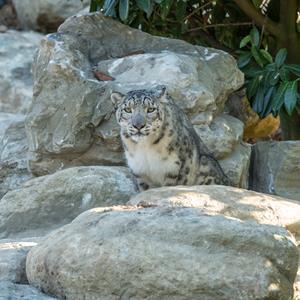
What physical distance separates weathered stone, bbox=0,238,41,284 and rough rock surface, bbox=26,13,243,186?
9.74 ft

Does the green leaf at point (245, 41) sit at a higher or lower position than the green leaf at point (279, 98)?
higher

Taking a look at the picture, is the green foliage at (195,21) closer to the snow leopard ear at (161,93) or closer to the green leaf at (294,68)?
the green leaf at (294,68)

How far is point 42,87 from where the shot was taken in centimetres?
911

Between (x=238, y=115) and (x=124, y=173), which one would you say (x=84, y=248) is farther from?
(x=238, y=115)

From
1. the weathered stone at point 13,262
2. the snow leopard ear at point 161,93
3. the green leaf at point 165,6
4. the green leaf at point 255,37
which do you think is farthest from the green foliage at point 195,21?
the weathered stone at point 13,262

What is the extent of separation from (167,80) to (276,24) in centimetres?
Result: 218

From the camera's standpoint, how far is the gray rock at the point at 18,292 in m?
4.84

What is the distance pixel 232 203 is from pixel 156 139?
151cm

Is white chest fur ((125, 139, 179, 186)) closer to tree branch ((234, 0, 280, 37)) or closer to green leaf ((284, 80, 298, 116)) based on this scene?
green leaf ((284, 80, 298, 116))

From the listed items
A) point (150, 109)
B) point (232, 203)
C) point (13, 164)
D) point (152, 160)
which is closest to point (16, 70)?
point (13, 164)

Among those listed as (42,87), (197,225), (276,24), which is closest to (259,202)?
(197,225)

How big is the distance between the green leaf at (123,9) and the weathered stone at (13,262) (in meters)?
3.80

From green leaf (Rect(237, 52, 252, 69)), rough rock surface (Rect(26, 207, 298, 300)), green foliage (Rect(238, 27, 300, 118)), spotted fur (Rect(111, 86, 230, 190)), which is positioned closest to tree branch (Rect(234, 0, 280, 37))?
Answer: green foliage (Rect(238, 27, 300, 118))

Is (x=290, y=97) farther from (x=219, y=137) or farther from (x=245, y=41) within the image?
(x=245, y=41)
